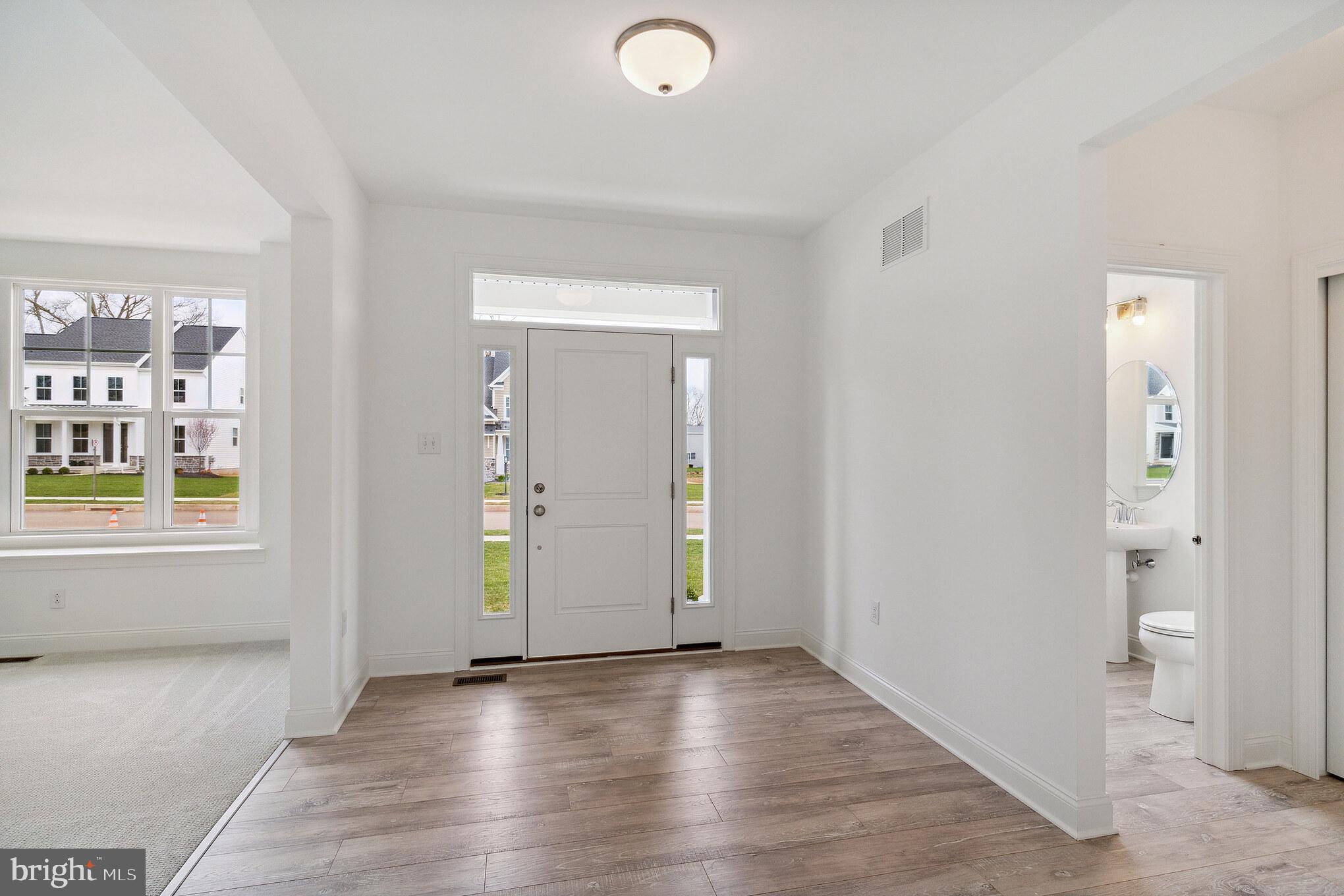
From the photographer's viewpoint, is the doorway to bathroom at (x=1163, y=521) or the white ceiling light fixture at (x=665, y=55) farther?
the doorway to bathroom at (x=1163, y=521)

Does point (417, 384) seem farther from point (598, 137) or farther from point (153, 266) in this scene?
point (153, 266)

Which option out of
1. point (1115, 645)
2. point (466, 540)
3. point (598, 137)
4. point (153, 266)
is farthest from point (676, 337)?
point (153, 266)

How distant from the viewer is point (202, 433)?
→ 461cm

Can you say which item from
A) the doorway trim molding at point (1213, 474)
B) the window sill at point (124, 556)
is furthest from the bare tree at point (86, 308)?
the doorway trim molding at point (1213, 474)

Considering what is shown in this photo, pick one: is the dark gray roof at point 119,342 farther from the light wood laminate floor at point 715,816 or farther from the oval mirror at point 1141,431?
the oval mirror at point 1141,431

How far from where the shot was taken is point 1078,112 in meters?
2.25

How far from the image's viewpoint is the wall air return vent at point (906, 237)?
10.2 feet

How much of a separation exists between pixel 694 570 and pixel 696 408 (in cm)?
102

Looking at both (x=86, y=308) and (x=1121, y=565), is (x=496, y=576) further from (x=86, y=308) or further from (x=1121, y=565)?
(x=1121, y=565)

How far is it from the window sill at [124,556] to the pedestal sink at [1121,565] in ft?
17.2

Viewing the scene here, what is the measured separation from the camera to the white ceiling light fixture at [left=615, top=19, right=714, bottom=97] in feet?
7.06

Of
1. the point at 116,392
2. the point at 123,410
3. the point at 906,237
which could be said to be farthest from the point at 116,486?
the point at 906,237

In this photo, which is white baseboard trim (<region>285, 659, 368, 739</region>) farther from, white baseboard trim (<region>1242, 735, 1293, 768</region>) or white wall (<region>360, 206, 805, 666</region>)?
white baseboard trim (<region>1242, 735, 1293, 768</region>)

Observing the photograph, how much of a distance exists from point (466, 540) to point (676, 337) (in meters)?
1.72
